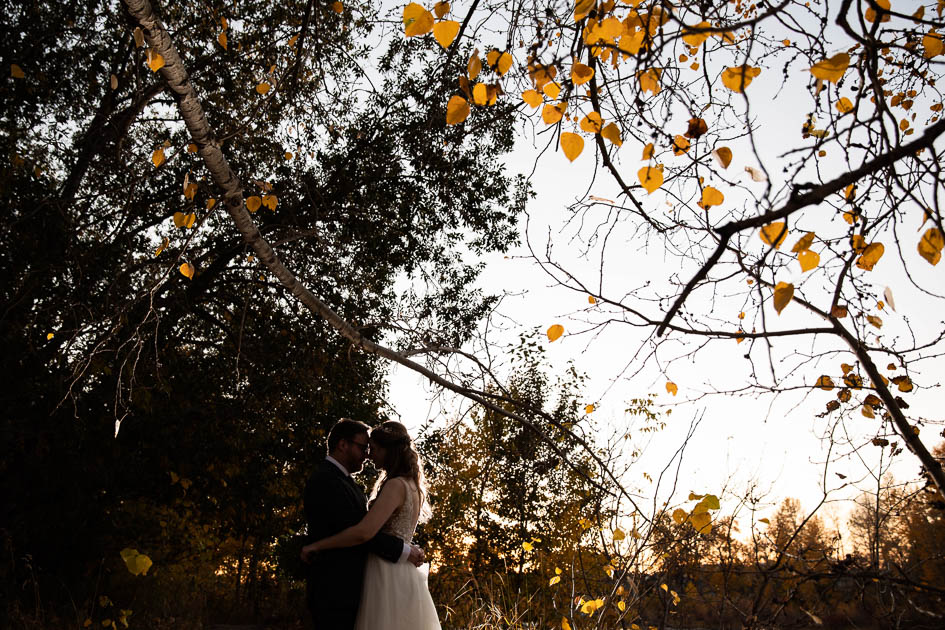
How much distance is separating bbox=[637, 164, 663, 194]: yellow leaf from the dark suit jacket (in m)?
2.19

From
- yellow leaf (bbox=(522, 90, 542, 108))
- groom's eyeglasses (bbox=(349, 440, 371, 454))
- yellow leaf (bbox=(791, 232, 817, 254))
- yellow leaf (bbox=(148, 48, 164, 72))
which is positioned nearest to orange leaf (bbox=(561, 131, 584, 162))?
yellow leaf (bbox=(522, 90, 542, 108))

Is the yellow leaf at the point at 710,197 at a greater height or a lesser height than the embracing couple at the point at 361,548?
greater

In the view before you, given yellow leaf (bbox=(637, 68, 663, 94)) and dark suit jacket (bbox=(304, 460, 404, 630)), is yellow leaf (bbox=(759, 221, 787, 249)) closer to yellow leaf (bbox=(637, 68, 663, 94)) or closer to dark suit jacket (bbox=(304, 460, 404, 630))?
yellow leaf (bbox=(637, 68, 663, 94))

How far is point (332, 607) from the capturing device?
2.92 m

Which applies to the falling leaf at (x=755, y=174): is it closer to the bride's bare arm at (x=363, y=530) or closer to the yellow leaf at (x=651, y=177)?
the yellow leaf at (x=651, y=177)

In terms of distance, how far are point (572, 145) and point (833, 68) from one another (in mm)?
519

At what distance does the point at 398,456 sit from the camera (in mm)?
3264

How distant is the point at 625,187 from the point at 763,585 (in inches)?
54.4

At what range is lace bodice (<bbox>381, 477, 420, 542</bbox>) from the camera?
10.3 ft

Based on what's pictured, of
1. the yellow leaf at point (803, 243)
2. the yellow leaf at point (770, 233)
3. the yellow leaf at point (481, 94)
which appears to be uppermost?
the yellow leaf at point (481, 94)

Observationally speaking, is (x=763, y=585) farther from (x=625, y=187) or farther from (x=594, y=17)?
(x=594, y=17)

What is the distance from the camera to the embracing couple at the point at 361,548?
294 cm

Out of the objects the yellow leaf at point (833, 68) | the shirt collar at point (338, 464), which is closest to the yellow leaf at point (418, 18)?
the yellow leaf at point (833, 68)

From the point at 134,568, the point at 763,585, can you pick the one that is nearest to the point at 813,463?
the point at 763,585
